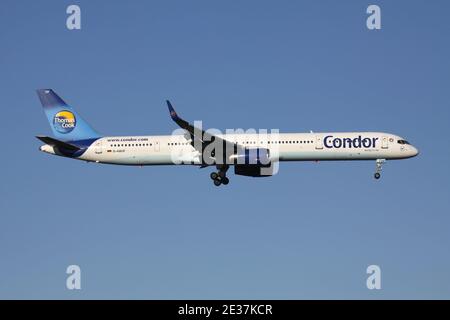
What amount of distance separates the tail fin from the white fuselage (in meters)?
3.17

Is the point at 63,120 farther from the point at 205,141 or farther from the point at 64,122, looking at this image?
the point at 205,141

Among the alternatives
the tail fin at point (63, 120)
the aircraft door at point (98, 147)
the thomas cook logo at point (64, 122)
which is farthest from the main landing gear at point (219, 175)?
the thomas cook logo at point (64, 122)

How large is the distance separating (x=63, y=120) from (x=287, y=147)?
2218 centimetres

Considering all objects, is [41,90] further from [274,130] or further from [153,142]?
[274,130]

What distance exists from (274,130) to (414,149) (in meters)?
12.7

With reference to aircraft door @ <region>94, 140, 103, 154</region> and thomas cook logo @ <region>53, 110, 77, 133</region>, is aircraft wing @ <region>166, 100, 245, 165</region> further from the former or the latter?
Answer: thomas cook logo @ <region>53, 110, 77, 133</region>

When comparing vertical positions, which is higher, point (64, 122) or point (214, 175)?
point (64, 122)

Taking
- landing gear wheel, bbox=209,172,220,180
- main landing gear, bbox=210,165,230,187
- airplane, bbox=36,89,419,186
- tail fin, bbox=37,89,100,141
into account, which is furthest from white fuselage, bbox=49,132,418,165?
tail fin, bbox=37,89,100,141

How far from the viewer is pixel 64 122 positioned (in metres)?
82.1

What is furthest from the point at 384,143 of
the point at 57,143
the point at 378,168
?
the point at 57,143

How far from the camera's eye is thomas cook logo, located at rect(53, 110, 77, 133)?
268ft

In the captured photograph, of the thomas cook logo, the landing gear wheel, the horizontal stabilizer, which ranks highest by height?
the thomas cook logo

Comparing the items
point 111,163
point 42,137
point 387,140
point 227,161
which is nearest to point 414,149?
point 387,140

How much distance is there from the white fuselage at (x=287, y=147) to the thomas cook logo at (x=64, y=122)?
3532 mm
